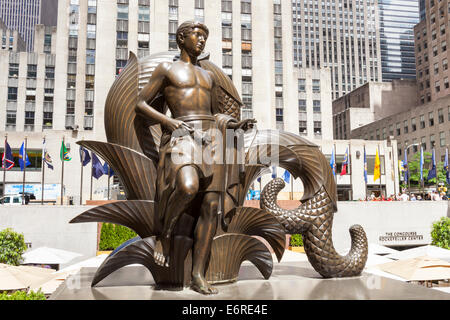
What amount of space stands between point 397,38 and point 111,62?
394ft

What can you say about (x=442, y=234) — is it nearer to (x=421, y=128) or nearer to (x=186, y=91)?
(x=186, y=91)

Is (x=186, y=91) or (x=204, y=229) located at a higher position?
(x=186, y=91)

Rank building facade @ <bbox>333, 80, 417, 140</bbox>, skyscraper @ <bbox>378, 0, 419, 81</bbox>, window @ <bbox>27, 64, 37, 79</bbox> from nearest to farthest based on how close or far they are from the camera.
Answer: window @ <bbox>27, 64, 37, 79</bbox>, building facade @ <bbox>333, 80, 417, 140</bbox>, skyscraper @ <bbox>378, 0, 419, 81</bbox>

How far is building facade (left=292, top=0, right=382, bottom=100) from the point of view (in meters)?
123

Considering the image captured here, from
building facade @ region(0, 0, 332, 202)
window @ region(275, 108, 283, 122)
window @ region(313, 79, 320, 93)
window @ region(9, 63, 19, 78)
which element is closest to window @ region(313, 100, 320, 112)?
window @ region(313, 79, 320, 93)

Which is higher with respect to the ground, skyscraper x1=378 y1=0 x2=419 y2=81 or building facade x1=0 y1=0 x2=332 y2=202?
skyscraper x1=378 y1=0 x2=419 y2=81

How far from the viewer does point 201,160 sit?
616 centimetres

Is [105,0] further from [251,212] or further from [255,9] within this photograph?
[251,212]

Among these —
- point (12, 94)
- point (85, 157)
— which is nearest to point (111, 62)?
point (12, 94)

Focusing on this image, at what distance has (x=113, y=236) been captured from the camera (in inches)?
851

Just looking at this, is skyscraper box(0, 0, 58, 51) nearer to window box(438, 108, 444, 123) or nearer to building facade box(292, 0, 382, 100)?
building facade box(292, 0, 382, 100)

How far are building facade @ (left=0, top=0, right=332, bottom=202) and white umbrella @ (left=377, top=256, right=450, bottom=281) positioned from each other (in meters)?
32.5

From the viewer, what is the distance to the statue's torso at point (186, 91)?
259 inches

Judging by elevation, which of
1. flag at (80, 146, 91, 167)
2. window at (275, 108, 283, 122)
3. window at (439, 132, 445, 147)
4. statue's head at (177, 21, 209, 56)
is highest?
window at (275, 108, 283, 122)
